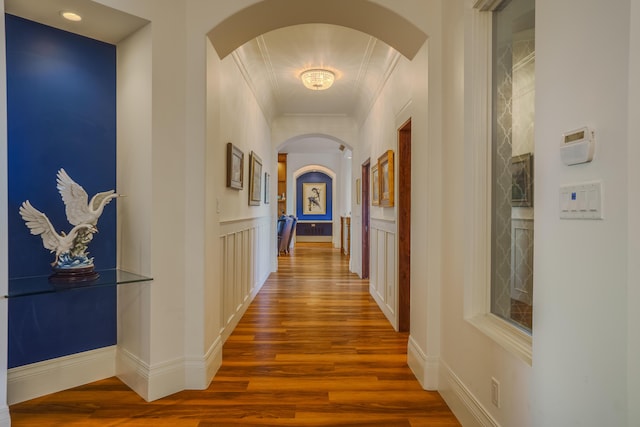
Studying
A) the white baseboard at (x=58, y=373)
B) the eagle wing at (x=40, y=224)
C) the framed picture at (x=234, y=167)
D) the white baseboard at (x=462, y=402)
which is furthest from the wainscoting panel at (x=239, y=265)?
the white baseboard at (x=462, y=402)

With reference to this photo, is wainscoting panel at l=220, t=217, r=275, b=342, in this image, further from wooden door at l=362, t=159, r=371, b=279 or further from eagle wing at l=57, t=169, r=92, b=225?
wooden door at l=362, t=159, r=371, b=279

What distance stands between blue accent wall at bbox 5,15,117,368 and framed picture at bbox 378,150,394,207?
2391 mm

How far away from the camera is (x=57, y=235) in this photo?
1895 mm

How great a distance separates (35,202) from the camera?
206 cm

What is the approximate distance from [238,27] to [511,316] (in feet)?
7.74

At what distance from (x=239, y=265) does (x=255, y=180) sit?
1190 millimetres

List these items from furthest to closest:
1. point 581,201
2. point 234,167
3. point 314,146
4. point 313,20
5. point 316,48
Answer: point 314,146 < point 316,48 < point 234,167 < point 313,20 < point 581,201

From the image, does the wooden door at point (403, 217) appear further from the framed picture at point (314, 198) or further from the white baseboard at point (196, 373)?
the framed picture at point (314, 198)

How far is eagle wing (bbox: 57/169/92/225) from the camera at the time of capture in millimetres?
1918

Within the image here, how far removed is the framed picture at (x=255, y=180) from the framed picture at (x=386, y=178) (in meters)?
1.50

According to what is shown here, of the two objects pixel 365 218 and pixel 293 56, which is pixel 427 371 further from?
pixel 365 218

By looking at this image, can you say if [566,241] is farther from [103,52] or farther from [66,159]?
[103,52]

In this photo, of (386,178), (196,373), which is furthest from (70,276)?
(386,178)

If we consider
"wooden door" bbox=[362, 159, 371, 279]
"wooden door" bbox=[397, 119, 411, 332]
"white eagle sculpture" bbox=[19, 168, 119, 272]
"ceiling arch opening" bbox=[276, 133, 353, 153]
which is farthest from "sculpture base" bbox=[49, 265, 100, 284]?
"ceiling arch opening" bbox=[276, 133, 353, 153]
